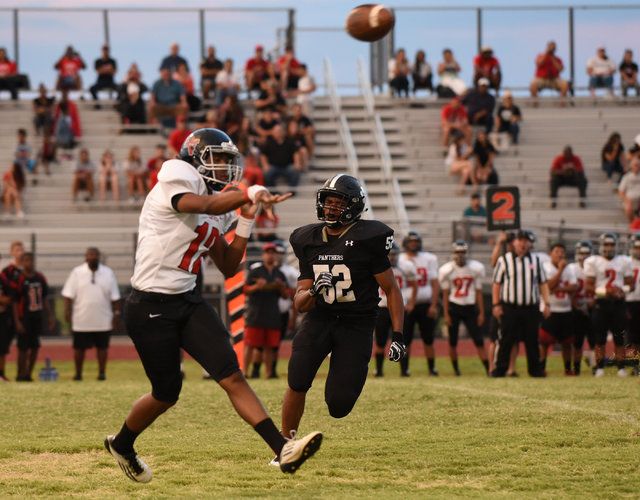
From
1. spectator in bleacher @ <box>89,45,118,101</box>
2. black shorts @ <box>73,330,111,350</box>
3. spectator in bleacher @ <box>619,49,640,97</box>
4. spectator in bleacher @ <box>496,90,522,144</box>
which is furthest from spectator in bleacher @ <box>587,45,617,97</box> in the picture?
black shorts @ <box>73,330,111,350</box>

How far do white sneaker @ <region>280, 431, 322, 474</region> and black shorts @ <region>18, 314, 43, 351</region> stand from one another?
344 inches

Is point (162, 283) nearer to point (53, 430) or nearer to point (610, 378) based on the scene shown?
point (53, 430)

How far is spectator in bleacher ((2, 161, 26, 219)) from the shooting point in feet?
59.7

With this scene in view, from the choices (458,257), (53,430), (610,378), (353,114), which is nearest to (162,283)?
(53,430)

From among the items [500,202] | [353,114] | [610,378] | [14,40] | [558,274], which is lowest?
[610,378]

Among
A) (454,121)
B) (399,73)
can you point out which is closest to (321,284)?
(454,121)

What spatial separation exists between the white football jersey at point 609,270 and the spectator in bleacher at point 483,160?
20.1 ft

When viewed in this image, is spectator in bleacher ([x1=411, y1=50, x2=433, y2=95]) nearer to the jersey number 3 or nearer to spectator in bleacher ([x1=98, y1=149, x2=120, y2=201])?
spectator in bleacher ([x1=98, y1=149, x2=120, y2=201])

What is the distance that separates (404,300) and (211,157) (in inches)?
317

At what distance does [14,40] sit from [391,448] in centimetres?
1784

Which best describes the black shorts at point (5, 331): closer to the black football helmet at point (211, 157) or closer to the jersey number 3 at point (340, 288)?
the jersey number 3 at point (340, 288)

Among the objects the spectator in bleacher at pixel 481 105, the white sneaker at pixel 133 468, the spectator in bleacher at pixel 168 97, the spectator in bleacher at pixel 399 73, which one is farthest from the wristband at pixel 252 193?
the spectator in bleacher at pixel 399 73

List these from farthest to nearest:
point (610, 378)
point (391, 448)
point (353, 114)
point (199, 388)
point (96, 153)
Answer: point (353, 114)
point (96, 153)
point (610, 378)
point (199, 388)
point (391, 448)

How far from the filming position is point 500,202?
13516mm
